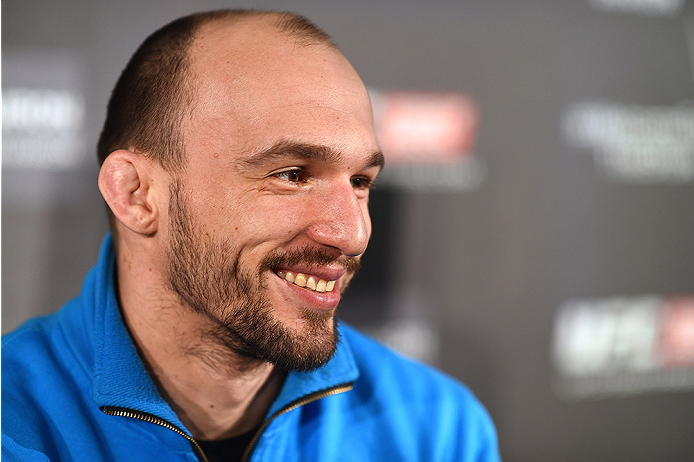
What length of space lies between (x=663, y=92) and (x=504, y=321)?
106cm

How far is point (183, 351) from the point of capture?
88 cm

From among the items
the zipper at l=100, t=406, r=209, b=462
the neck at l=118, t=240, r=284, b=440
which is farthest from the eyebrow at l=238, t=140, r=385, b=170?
the zipper at l=100, t=406, r=209, b=462

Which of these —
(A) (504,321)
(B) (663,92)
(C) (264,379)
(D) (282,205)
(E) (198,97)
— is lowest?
(A) (504,321)

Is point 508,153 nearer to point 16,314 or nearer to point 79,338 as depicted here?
point 79,338

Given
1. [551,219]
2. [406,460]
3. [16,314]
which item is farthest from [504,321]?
[16,314]

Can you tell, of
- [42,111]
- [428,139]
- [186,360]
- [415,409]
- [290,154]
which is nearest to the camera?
[290,154]

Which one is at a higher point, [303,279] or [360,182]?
[360,182]

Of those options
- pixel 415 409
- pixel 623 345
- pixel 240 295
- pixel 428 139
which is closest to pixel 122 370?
pixel 240 295

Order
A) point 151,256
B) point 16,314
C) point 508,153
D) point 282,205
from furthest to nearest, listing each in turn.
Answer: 1. point 508,153
2. point 16,314
3. point 151,256
4. point 282,205

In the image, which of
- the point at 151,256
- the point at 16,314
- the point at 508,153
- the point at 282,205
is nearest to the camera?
the point at 282,205

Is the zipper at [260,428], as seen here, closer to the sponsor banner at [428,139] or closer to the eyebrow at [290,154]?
the eyebrow at [290,154]

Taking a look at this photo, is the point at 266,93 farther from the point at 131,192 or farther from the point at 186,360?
the point at 186,360

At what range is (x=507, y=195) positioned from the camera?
1761 mm

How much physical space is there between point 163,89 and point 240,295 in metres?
0.36
